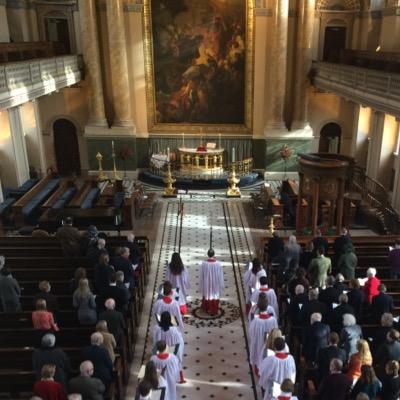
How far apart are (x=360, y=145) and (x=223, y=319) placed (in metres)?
13.4

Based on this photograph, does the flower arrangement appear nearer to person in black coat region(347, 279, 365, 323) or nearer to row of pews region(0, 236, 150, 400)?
row of pews region(0, 236, 150, 400)

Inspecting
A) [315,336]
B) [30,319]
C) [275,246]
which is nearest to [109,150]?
[275,246]

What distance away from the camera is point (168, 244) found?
13.9 metres

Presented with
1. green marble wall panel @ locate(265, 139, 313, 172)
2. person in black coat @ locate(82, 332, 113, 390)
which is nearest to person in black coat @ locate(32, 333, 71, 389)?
person in black coat @ locate(82, 332, 113, 390)

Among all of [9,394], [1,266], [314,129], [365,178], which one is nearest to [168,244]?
[1,266]

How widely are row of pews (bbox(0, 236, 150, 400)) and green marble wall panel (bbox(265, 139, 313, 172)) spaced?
10.1 metres

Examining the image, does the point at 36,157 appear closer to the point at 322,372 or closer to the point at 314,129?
the point at 314,129

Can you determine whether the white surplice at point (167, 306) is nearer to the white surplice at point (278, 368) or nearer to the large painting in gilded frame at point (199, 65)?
the white surplice at point (278, 368)

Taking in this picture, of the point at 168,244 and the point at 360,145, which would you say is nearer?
the point at 168,244

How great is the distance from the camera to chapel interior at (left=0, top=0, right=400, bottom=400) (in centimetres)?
1278

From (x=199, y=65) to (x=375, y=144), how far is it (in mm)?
7935

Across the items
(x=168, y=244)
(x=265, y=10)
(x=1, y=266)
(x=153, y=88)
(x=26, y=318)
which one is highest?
(x=265, y=10)

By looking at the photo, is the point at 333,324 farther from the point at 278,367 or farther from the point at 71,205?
the point at 71,205

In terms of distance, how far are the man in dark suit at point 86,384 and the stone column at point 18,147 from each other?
13.2m
